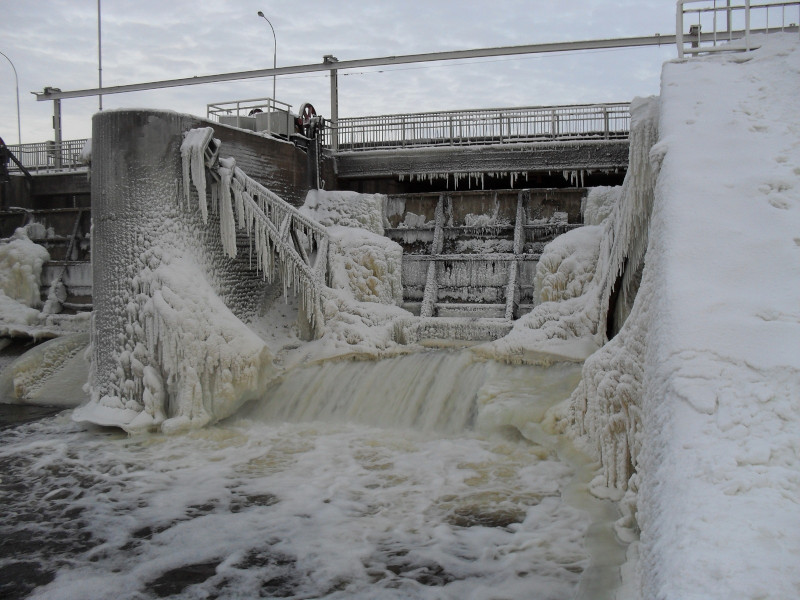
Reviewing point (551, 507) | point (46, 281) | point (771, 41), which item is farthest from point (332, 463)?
point (46, 281)

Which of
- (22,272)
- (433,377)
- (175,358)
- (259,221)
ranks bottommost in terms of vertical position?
(433,377)

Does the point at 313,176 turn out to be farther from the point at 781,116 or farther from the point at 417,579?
the point at 417,579

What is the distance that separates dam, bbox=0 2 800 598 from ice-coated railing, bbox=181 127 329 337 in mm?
45

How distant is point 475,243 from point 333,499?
23.8ft

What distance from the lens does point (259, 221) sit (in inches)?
424

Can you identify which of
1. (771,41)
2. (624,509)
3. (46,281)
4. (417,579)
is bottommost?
(417,579)

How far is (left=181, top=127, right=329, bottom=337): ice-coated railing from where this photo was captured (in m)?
10.3

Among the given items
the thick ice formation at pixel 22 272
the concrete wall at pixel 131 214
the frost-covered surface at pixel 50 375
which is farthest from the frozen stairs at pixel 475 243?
the thick ice formation at pixel 22 272

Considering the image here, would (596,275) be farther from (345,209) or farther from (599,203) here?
(345,209)

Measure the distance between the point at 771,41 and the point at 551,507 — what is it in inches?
230

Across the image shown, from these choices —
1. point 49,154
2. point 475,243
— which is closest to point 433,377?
point 475,243

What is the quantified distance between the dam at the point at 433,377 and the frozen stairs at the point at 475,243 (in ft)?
0.18

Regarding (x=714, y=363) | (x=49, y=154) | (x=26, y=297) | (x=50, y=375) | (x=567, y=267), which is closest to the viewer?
(x=714, y=363)

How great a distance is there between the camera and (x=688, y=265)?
513 cm
